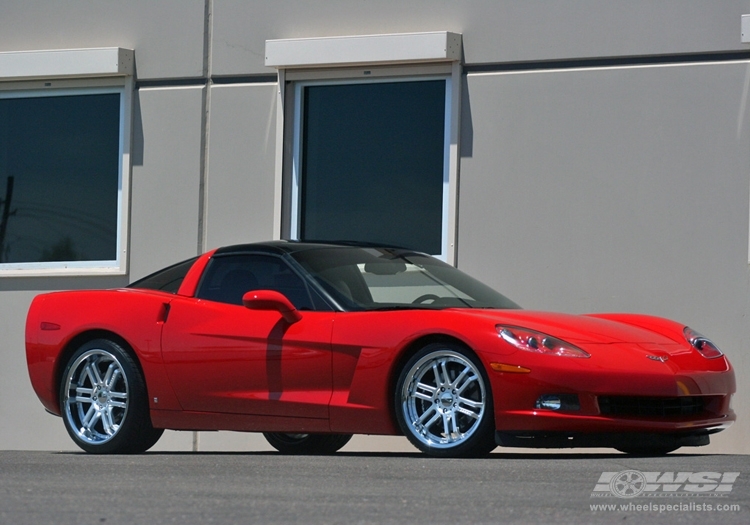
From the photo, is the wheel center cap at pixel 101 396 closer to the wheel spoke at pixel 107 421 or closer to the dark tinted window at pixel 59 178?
the wheel spoke at pixel 107 421

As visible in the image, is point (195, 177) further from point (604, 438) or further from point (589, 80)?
point (604, 438)

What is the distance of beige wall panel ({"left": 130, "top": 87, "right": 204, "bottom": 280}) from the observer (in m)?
12.0

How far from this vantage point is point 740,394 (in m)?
10.1

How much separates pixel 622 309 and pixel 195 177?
3.92 m

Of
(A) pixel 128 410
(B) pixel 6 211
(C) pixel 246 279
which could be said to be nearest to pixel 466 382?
(C) pixel 246 279

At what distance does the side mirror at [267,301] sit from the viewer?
7.50 meters

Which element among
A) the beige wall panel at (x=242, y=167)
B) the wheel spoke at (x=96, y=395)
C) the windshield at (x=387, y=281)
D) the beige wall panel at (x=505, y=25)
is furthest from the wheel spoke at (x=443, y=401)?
the beige wall panel at (x=242, y=167)

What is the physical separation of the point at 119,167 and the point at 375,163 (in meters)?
2.44

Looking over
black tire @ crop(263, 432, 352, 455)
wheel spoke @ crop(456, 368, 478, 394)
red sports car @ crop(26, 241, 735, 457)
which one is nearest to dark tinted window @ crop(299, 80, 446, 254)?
black tire @ crop(263, 432, 352, 455)

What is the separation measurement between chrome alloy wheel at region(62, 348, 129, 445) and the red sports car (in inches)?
0.4

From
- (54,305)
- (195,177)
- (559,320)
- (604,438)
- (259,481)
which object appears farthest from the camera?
(195,177)

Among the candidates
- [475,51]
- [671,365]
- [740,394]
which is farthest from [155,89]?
[671,365]

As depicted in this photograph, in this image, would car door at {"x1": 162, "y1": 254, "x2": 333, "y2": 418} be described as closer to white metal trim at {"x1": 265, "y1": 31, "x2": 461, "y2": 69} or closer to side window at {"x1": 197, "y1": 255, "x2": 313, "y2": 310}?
side window at {"x1": 197, "y1": 255, "x2": 313, "y2": 310}

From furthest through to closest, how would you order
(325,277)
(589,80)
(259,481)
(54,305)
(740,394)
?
(589,80) < (740,394) < (54,305) < (325,277) < (259,481)
